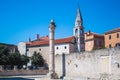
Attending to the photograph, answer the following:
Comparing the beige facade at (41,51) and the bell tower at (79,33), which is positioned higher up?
the bell tower at (79,33)

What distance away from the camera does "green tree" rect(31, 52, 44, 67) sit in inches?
2810

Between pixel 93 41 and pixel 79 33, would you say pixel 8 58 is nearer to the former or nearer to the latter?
pixel 79 33

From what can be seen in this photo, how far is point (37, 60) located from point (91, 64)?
39198mm

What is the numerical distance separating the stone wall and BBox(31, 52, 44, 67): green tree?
93.5 ft

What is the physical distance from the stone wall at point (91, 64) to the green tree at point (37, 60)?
28.5m

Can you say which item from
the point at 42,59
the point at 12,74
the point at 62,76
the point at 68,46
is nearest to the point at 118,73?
the point at 62,76

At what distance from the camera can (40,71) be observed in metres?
61.3

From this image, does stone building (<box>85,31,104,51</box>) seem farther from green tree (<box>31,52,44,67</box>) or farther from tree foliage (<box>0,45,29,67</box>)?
tree foliage (<box>0,45,29,67</box>)

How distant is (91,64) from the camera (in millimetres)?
33406

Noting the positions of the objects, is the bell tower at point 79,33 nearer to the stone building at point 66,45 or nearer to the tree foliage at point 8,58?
the stone building at point 66,45

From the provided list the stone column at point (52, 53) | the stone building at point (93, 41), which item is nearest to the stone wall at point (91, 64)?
the stone column at point (52, 53)

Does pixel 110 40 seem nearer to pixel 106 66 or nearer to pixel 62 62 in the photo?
pixel 62 62

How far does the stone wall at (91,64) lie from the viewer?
96.8 feet

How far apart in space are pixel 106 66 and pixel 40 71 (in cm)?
3223
